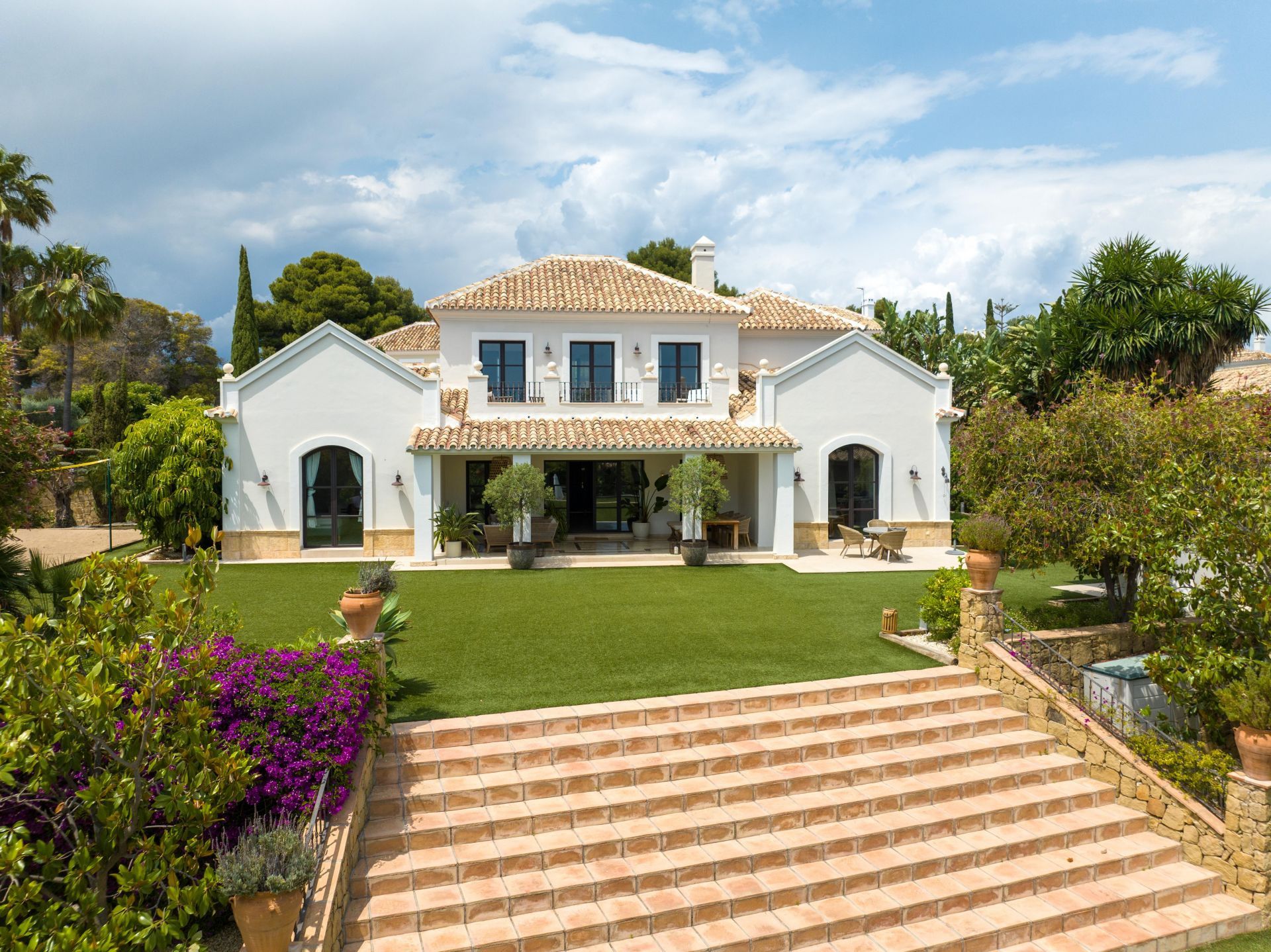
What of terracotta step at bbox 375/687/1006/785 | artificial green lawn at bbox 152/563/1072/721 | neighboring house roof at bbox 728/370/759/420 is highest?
neighboring house roof at bbox 728/370/759/420

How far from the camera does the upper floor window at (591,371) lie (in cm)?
2662

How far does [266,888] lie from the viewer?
621cm

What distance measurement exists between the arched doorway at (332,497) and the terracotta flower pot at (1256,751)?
2061 centimetres

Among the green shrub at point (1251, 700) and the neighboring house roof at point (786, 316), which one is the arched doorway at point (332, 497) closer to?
the neighboring house roof at point (786, 316)

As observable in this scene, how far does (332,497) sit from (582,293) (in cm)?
1049

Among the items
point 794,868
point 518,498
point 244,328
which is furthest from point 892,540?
point 244,328

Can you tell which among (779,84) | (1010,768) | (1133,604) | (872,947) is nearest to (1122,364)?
(1133,604)

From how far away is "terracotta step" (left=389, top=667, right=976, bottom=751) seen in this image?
9688mm

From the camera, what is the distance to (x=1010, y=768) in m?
10.3

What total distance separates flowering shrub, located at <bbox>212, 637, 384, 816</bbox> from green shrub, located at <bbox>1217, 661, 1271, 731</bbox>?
953cm

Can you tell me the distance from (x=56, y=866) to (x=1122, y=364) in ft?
84.8

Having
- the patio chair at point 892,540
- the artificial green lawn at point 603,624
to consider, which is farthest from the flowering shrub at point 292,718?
the patio chair at point 892,540

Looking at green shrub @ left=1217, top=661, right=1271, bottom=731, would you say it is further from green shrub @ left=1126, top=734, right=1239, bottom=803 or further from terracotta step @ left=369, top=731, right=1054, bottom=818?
terracotta step @ left=369, top=731, right=1054, bottom=818

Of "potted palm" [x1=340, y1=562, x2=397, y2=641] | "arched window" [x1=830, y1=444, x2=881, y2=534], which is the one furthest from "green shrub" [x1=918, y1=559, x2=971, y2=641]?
"arched window" [x1=830, y1=444, x2=881, y2=534]
